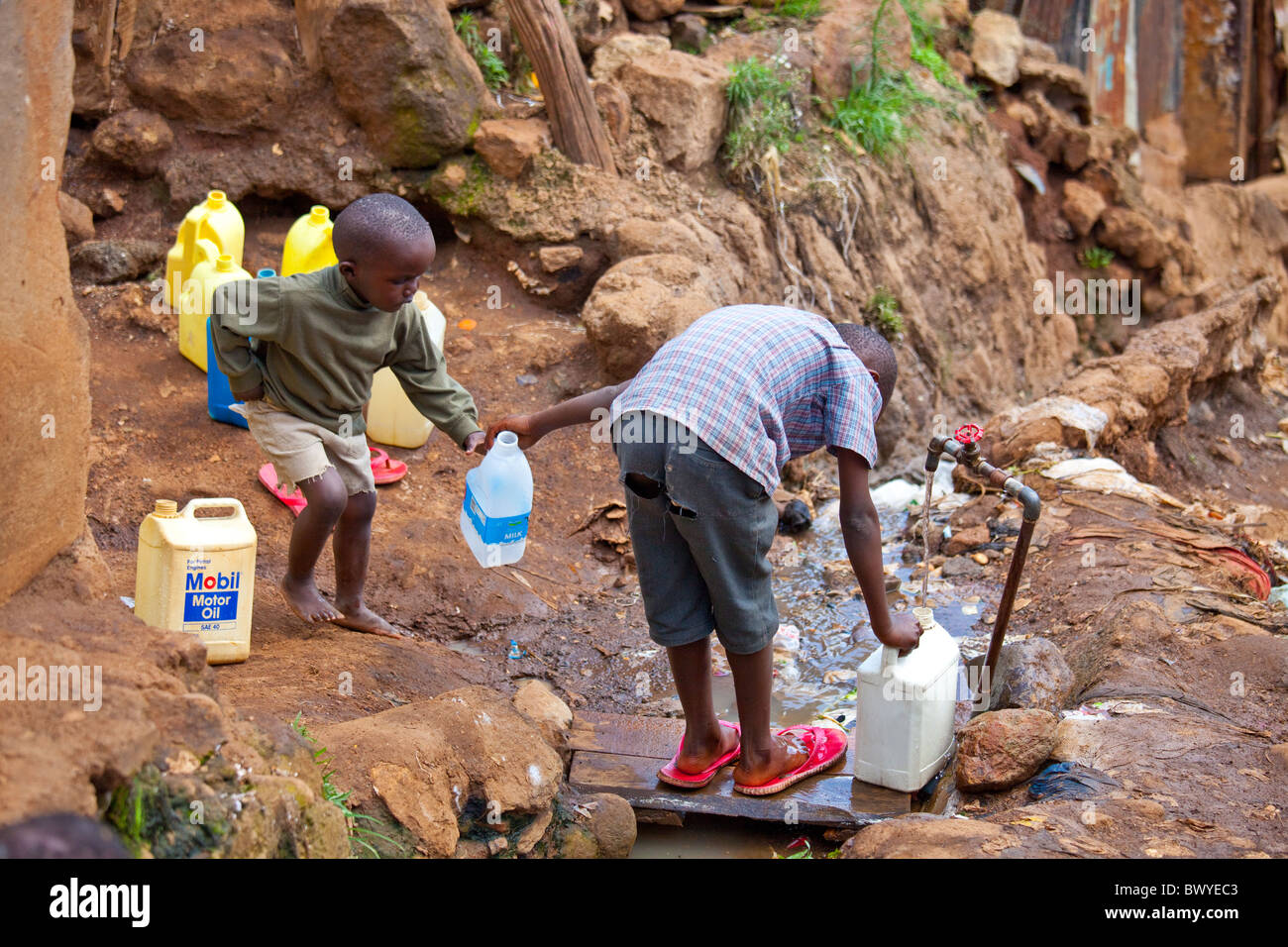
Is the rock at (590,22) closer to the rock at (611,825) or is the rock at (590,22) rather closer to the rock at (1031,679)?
the rock at (1031,679)

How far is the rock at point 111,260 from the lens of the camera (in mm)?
5461

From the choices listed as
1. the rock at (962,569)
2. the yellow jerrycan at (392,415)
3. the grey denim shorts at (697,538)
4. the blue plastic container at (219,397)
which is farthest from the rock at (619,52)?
the grey denim shorts at (697,538)

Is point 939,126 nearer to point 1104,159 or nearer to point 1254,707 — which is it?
point 1104,159

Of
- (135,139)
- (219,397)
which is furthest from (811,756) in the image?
(135,139)

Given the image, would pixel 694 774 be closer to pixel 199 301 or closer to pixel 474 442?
pixel 474 442

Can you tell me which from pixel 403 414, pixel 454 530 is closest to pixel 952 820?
pixel 454 530

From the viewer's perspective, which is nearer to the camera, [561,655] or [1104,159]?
[561,655]

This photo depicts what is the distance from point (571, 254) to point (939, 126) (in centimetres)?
389

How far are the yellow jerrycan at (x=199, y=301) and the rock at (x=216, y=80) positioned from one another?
147cm

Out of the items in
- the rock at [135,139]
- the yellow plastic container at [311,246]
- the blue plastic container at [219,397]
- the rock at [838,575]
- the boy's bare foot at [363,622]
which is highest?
the rock at [135,139]

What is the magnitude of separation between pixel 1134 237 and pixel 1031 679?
7.58 meters

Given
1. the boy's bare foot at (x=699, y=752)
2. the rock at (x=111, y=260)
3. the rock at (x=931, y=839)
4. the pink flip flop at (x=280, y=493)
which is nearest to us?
the rock at (x=931, y=839)
